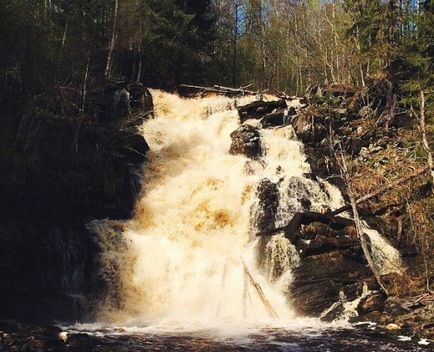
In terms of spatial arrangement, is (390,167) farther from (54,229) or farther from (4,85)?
(4,85)

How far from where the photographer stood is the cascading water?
17062 mm

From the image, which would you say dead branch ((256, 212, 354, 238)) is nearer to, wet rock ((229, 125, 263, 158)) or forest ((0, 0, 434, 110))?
forest ((0, 0, 434, 110))

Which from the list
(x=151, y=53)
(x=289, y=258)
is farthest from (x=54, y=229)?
(x=151, y=53)

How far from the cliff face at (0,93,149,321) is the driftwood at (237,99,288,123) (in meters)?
9.71

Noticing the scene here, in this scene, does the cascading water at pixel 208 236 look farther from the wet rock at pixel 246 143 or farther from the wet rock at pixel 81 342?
the wet rock at pixel 81 342

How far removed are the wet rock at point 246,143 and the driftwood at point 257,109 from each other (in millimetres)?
3764

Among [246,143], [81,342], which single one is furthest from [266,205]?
[81,342]

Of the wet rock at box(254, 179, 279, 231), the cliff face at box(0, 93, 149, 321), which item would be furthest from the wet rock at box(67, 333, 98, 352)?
the wet rock at box(254, 179, 279, 231)

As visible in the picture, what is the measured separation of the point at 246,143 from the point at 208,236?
7.92 metres

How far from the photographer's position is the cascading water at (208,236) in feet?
56.0

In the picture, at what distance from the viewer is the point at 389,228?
20531 millimetres

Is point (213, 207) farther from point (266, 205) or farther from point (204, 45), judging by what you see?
point (204, 45)

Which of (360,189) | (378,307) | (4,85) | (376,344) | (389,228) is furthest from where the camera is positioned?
(360,189)

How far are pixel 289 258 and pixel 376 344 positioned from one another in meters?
6.00
